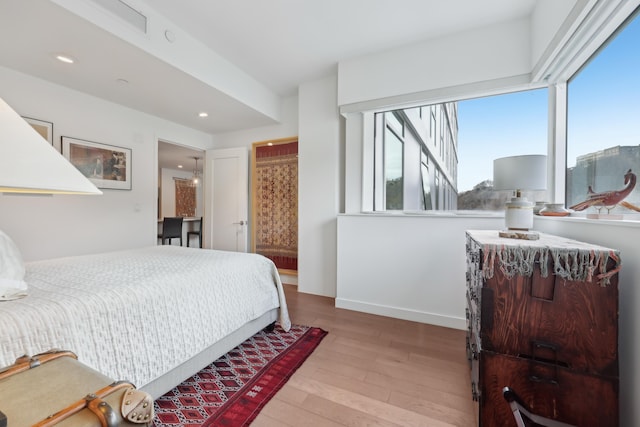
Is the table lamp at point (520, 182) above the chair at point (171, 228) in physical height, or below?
above

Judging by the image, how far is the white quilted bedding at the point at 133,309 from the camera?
1092 mm

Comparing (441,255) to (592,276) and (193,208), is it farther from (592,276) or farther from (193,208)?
(193,208)

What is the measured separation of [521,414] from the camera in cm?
116

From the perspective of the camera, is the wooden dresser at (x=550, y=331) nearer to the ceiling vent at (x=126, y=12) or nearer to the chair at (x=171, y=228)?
the ceiling vent at (x=126, y=12)

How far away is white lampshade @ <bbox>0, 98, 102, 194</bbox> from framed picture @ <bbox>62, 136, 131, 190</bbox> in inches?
117

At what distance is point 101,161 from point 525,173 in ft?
14.0

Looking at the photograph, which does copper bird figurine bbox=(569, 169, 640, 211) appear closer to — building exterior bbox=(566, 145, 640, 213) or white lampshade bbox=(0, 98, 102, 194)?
building exterior bbox=(566, 145, 640, 213)

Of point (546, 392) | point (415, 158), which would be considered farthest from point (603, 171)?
point (415, 158)

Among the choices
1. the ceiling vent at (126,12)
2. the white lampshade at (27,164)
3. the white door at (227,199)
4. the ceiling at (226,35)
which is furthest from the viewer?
the white door at (227,199)

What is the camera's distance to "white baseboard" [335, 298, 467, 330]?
2.51 meters

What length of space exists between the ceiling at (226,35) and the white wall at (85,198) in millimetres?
182

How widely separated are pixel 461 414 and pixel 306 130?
10.3 feet

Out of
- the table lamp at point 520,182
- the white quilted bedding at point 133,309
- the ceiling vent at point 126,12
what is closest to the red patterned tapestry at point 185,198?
the white quilted bedding at point 133,309

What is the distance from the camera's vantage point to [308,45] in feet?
8.96
